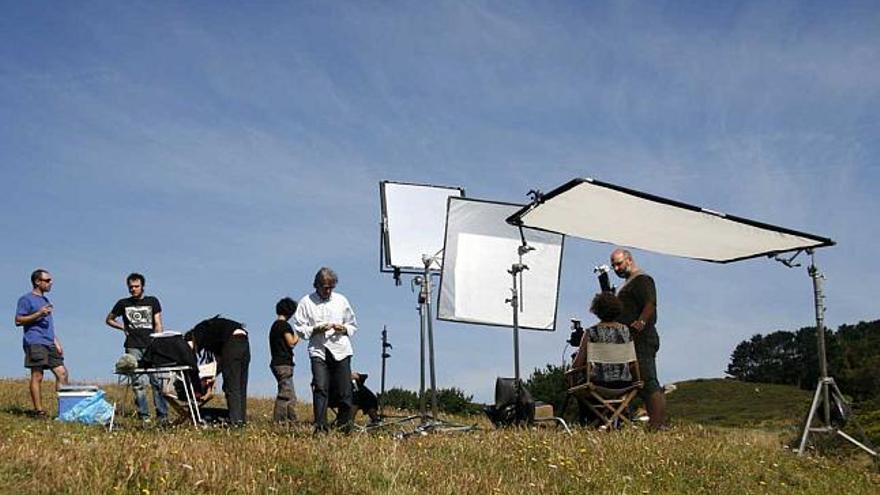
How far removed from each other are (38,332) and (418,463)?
23.7ft

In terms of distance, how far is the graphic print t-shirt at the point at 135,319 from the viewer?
12188 millimetres

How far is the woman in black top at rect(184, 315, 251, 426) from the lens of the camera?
11.0 m

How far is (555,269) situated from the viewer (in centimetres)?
1311

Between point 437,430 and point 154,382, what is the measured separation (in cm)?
327

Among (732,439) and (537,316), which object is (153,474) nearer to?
(732,439)

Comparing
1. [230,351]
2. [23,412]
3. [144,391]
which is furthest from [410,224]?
[23,412]

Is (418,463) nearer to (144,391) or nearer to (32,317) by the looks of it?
(144,391)

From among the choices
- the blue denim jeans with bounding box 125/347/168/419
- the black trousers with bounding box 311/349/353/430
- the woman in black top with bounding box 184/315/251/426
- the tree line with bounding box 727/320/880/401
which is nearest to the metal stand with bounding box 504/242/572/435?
the black trousers with bounding box 311/349/353/430

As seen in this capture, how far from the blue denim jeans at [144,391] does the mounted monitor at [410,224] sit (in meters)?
3.28

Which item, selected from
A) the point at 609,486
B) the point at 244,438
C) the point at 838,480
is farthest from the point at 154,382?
the point at 838,480

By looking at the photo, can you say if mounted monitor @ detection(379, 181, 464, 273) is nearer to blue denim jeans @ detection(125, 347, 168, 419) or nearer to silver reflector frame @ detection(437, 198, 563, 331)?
silver reflector frame @ detection(437, 198, 563, 331)

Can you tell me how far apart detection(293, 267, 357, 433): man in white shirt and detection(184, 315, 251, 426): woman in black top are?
4.18 feet

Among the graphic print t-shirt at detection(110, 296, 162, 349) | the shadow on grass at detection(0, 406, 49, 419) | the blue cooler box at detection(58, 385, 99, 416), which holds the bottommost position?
the shadow on grass at detection(0, 406, 49, 419)

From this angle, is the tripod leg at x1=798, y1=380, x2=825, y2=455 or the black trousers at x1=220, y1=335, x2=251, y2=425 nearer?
the tripod leg at x1=798, y1=380, x2=825, y2=455
